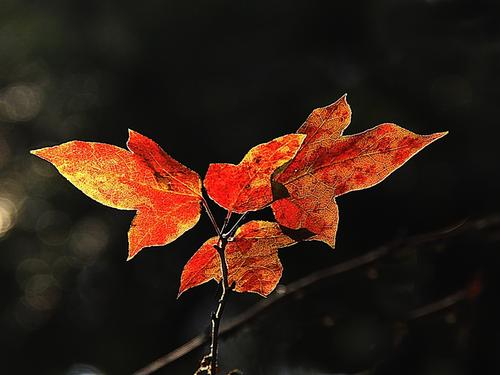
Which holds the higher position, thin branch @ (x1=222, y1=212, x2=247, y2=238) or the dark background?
thin branch @ (x1=222, y1=212, x2=247, y2=238)

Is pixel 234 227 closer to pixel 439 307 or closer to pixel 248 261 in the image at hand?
pixel 248 261

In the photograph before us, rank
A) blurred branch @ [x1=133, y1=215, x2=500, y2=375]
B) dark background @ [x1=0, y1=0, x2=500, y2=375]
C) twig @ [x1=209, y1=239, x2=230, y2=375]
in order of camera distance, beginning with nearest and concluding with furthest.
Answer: twig @ [x1=209, y1=239, x2=230, y2=375] → blurred branch @ [x1=133, y1=215, x2=500, y2=375] → dark background @ [x1=0, y1=0, x2=500, y2=375]

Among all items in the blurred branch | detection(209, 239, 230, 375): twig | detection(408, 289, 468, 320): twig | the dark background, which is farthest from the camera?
the dark background

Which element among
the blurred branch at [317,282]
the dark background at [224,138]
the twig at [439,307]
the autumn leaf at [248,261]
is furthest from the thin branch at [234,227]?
the dark background at [224,138]

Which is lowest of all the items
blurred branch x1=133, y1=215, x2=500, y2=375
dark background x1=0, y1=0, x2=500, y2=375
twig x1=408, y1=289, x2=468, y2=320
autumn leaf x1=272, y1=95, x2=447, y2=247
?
dark background x1=0, y1=0, x2=500, y2=375

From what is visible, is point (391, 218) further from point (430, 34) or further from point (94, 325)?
point (94, 325)

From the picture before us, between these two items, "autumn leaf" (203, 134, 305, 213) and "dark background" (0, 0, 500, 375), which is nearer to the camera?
"autumn leaf" (203, 134, 305, 213)

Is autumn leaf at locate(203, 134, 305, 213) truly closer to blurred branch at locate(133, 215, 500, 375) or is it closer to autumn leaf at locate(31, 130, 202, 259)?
autumn leaf at locate(31, 130, 202, 259)

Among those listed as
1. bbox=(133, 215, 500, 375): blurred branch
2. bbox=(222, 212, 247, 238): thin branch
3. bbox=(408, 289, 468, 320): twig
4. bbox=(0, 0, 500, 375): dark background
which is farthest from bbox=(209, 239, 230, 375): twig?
bbox=(0, 0, 500, 375): dark background
